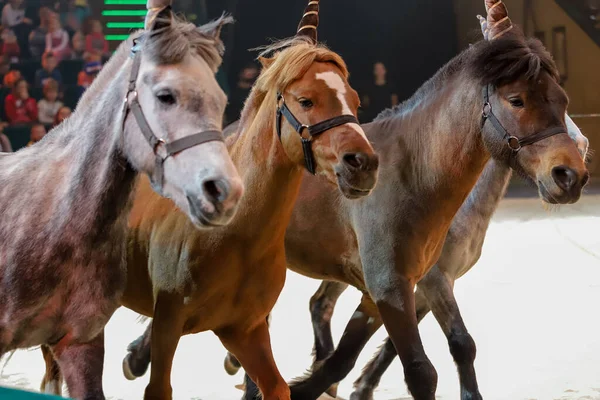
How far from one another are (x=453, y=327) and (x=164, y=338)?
154cm

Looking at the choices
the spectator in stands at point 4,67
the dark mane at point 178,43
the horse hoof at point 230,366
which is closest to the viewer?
the dark mane at point 178,43

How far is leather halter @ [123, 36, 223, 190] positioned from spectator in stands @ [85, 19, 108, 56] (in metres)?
5.81

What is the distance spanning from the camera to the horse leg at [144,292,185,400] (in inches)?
116

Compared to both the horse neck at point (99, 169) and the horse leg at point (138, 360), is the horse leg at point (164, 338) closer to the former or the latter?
the horse neck at point (99, 169)

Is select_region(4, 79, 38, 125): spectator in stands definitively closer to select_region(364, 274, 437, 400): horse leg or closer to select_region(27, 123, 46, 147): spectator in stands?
select_region(27, 123, 46, 147): spectator in stands

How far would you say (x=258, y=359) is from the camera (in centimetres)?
315

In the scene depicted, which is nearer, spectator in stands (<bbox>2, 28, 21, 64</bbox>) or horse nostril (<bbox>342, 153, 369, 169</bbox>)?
horse nostril (<bbox>342, 153, 369, 169</bbox>)

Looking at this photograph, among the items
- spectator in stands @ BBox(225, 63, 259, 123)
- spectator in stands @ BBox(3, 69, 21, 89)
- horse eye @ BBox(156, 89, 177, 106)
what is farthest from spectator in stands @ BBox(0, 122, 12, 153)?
horse eye @ BBox(156, 89, 177, 106)

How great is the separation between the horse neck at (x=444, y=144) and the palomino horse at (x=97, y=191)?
51.6 inches

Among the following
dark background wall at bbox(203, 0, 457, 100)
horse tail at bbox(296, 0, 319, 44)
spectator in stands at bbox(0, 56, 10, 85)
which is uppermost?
horse tail at bbox(296, 0, 319, 44)

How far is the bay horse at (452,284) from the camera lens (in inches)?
157

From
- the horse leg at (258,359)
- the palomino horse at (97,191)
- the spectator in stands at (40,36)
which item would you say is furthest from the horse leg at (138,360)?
the spectator in stands at (40,36)

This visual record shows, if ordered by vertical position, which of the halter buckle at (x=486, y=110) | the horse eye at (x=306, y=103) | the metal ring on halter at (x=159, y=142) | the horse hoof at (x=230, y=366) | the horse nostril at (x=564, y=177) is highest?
the metal ring on halter at (x=159, y=142)

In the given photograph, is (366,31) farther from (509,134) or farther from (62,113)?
(509,134)
